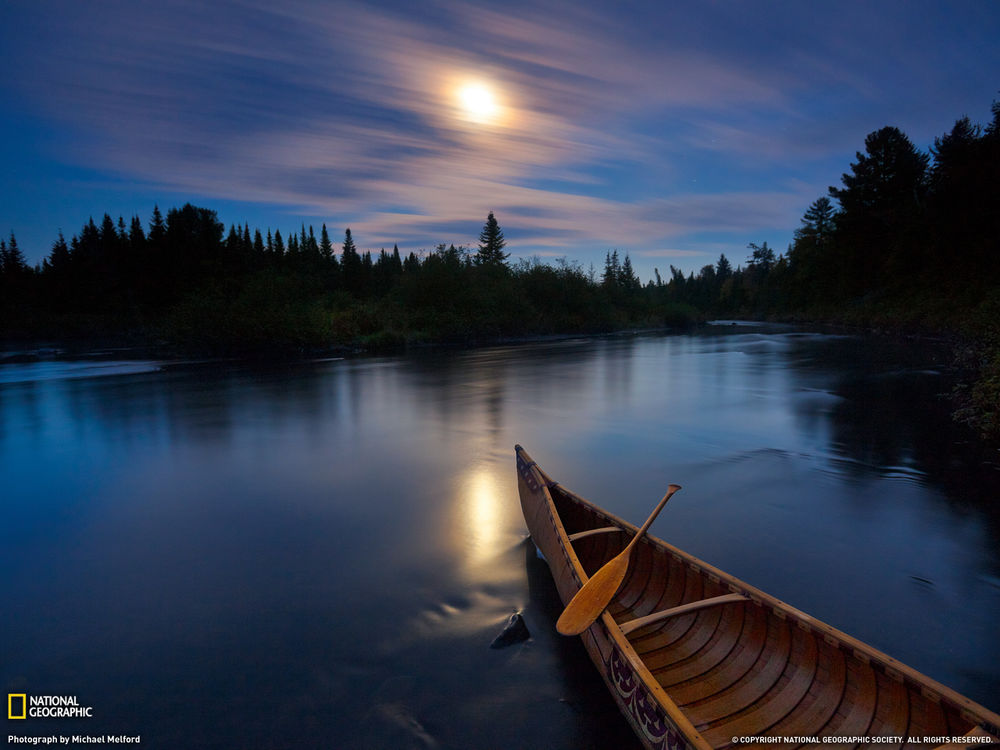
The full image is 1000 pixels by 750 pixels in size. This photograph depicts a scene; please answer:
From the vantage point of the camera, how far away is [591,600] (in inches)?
127

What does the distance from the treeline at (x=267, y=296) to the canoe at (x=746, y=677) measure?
99.4ft

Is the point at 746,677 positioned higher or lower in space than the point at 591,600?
lower

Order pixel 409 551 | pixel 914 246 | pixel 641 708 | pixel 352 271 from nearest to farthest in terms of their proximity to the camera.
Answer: pixel 641 708, pixel 409 551, pixel 914 246, pixel 352 271

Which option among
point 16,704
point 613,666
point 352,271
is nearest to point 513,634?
point 613,666

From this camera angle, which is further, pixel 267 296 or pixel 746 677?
pixel 267 296

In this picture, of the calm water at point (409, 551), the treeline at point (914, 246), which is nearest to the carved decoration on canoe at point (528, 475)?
the calm water at point (409, 551)

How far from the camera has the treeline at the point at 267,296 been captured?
101 ft

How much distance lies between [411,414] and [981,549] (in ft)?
36.3

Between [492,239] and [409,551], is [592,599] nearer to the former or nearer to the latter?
[409,551]

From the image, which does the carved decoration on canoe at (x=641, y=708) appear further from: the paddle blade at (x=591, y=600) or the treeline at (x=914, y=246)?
the treeline at (x=914, y=246)

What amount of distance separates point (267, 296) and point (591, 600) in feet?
106

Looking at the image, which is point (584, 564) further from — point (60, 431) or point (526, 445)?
point (60, 431)

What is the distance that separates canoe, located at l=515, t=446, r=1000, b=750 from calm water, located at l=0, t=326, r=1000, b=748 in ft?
2.06

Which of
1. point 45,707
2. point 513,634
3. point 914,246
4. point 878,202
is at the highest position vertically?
point 878,202
